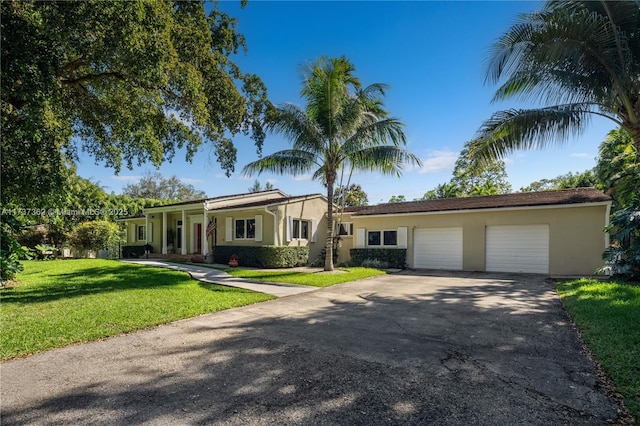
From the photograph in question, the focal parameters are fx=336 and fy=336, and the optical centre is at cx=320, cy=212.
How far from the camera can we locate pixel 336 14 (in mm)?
10094

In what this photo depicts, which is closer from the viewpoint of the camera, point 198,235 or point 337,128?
point 337,128

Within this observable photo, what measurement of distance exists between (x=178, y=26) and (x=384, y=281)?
1032 centimetres

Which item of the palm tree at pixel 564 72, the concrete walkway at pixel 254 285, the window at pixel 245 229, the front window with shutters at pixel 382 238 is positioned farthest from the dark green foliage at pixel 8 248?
the front window with shutters at pixel 382 238

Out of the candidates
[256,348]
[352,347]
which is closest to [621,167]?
[352,347]

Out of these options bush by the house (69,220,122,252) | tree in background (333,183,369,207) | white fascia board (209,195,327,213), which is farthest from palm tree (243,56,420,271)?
tree in background (333,183,369,207)

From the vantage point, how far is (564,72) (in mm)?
8578

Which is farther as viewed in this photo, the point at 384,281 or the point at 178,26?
the point at 384,281

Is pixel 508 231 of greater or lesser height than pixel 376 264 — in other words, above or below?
above

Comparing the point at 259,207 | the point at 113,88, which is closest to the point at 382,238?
the point at 259,207

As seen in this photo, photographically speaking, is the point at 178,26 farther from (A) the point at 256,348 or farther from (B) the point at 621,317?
(B) the point at 621,317

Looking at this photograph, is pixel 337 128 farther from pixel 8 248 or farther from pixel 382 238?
pixel 8 248

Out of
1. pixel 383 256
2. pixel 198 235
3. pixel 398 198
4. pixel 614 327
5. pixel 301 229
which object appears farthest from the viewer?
pixel 398 198

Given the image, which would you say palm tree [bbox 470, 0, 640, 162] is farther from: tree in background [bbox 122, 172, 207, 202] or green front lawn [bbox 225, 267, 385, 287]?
tree in background [bbox 122, 172, 207, 202]

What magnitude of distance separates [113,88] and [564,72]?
12.4 meters
